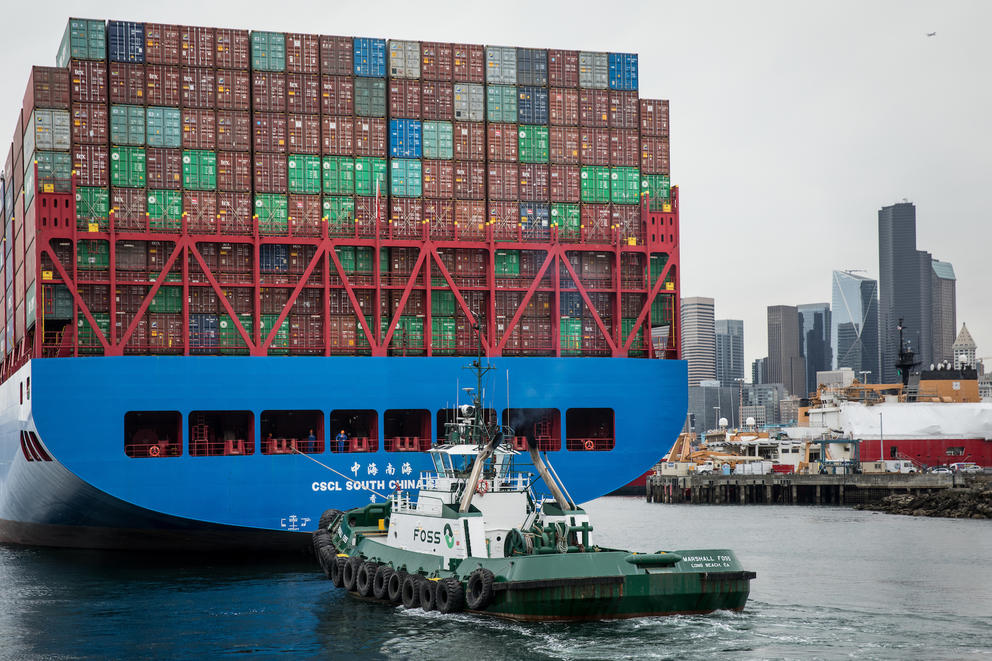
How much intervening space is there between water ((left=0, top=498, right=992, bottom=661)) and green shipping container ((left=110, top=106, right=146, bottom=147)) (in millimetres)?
14216

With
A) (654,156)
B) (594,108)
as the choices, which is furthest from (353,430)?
(654,156)

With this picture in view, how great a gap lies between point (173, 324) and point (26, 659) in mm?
17439

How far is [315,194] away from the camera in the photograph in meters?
41.1

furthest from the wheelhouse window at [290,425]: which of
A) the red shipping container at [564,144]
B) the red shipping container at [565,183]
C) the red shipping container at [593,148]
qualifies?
the red shipping container at [593,148]

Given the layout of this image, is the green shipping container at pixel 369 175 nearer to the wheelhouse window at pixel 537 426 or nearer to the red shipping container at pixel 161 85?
the red shipping container at pixel 161 85

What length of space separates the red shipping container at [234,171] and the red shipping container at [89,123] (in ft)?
12.9

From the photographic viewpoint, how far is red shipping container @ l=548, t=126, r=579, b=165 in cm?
4377

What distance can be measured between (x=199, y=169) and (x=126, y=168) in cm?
240

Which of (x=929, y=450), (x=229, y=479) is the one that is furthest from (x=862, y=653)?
(x=929, y=450)

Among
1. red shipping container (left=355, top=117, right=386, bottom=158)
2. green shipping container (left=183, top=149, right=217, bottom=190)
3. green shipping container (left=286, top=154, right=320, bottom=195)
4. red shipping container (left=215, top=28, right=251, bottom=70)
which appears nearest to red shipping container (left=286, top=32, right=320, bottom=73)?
red shipping container (left=215, top=28, right=251, bottom=70)

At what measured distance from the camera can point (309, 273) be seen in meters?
39.4

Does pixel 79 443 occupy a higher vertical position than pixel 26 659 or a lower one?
higher

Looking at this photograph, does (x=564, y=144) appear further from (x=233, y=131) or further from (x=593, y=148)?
(x=233, y=131)

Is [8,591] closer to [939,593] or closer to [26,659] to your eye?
[26,659]
